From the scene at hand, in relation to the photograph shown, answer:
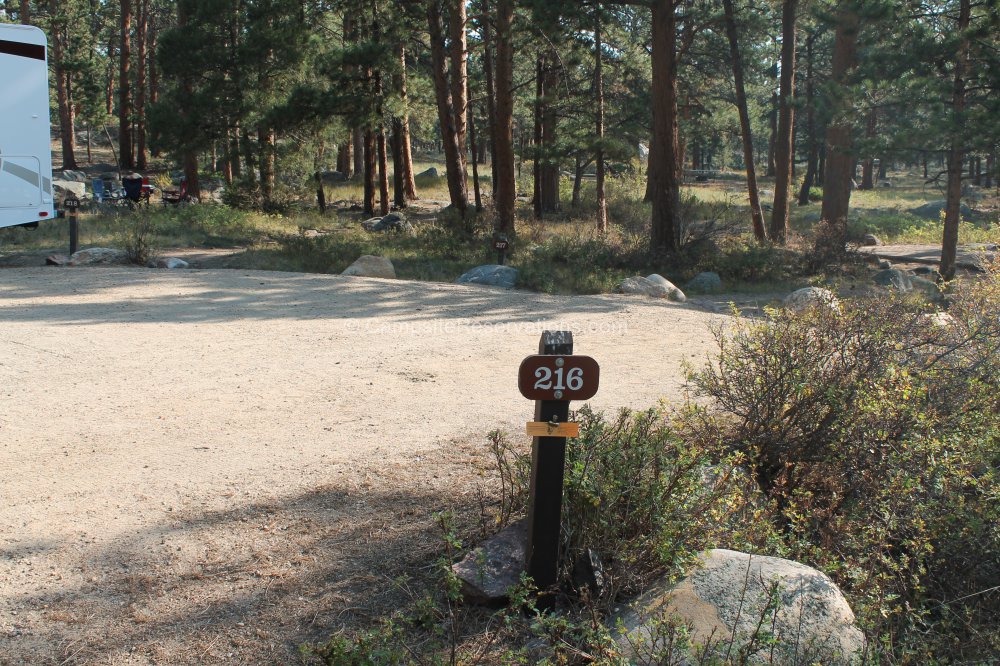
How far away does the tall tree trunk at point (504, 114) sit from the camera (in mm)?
18703

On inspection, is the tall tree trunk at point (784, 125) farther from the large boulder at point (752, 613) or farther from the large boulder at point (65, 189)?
the large boulder at point (65, 189)

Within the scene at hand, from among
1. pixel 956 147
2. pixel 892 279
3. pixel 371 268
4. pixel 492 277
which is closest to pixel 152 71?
pixel 371 268

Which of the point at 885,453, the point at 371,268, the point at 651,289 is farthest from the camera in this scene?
the point at 371,268

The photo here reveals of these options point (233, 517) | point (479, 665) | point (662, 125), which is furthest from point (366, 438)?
point (662, 125)

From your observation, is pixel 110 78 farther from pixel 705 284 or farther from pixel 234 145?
pixel 705 284

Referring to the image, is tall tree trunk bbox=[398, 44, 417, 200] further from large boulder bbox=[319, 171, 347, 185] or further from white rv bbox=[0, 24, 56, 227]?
white rv bbox=[0, 24, 56, 227]

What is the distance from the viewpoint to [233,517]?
4.73 meters

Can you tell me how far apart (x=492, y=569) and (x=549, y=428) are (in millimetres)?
813

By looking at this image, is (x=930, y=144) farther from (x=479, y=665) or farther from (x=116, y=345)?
(x=479, y=665)

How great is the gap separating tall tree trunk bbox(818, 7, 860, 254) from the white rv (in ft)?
43.4

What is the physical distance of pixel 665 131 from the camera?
16.6m

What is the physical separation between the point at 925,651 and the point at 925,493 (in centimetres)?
127

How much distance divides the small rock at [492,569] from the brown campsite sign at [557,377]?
81cm

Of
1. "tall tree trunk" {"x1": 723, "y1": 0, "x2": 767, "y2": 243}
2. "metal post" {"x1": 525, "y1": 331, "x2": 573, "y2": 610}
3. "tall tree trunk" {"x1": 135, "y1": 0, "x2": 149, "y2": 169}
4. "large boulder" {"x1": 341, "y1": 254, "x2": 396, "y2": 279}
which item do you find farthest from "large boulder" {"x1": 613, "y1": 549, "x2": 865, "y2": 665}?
"tall tree trunk" {"x1": 135, "y1": 0, "x2": 149, "y2": 169}
